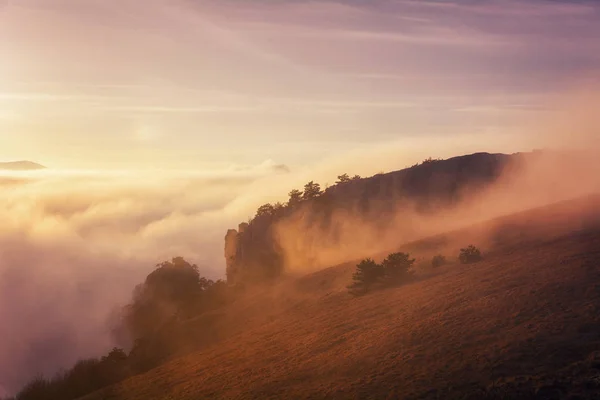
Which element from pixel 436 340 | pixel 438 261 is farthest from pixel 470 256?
pixel 436 340

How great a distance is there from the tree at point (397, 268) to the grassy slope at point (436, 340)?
1.68 m

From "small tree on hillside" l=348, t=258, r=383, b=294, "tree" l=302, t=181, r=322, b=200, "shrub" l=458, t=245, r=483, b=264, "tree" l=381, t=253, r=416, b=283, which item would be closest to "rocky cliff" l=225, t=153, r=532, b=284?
"tree" l=302, t=181, r=322, b=200

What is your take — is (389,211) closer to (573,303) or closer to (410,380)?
(573,303)

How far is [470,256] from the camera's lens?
145 feet

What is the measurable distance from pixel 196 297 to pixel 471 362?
56087 millimetres

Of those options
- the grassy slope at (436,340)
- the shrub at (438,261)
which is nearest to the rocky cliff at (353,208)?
the shrub at (438,261)

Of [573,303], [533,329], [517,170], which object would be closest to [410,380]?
[533,329]

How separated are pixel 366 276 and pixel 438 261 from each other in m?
6.89

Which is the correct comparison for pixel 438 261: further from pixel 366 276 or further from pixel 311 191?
pixel 311 191

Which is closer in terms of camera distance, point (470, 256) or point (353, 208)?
point (470, 256)

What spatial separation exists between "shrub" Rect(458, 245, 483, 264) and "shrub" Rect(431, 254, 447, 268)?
2.06 meters

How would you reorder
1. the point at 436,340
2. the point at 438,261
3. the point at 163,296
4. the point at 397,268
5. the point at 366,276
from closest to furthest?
the point at 436,340, the point at 366,276, the point at 397,268, the point at 438,261, the point at 163,296

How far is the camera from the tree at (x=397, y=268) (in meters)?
45.4

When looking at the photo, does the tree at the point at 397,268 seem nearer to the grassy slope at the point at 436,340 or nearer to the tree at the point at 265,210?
the grassy slope at the point at 436,340
